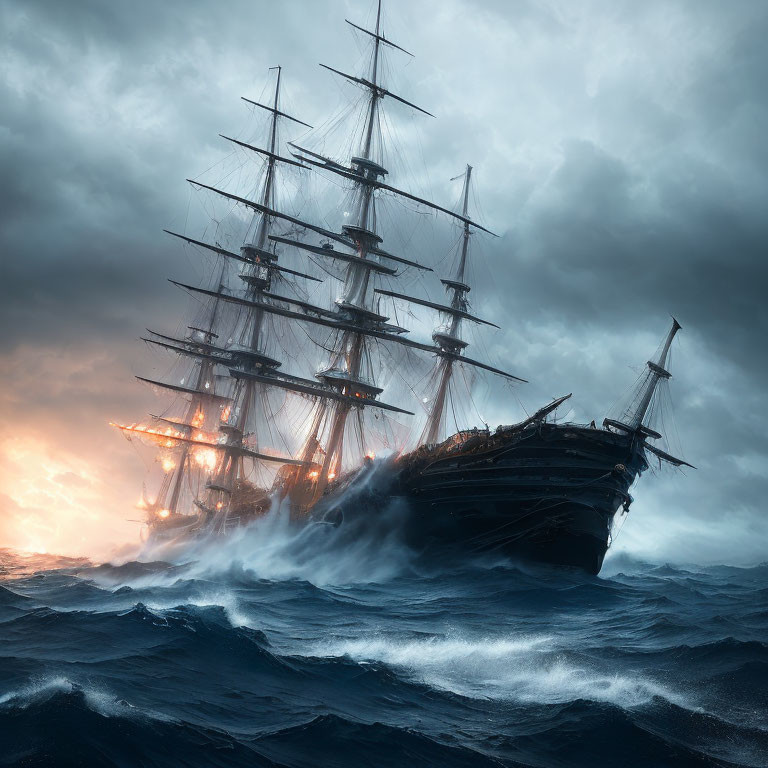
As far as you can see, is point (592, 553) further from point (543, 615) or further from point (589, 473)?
point (543, 615)

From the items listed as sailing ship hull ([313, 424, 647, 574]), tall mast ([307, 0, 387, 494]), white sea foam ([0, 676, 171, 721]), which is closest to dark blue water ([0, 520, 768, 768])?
white sea foam ([0, 676, 171, 721])

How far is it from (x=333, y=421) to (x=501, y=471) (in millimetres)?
26204

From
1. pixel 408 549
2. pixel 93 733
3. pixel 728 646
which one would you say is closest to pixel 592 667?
pixel 728 646

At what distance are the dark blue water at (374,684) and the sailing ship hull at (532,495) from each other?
475 inches

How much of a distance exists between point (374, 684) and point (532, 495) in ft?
92.3

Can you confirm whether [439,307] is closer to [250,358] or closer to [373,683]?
[250,358]

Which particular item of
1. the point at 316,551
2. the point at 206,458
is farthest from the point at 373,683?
the point at 206,458

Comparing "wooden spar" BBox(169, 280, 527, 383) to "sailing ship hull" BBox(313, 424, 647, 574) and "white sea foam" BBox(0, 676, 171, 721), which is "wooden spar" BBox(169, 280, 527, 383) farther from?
"white sea foam" BBox(0, 676, 171, 721)

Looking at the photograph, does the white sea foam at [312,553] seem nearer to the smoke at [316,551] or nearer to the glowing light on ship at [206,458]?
the smoke at [316,551]

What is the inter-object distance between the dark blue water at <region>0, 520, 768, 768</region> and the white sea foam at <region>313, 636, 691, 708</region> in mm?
80

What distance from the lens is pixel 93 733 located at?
1196 centimetres

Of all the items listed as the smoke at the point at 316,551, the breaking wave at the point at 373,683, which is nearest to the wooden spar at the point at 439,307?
the smoke at the point at 316,551

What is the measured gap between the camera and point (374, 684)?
17062 mm

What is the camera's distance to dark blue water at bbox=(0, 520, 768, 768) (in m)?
12.5
